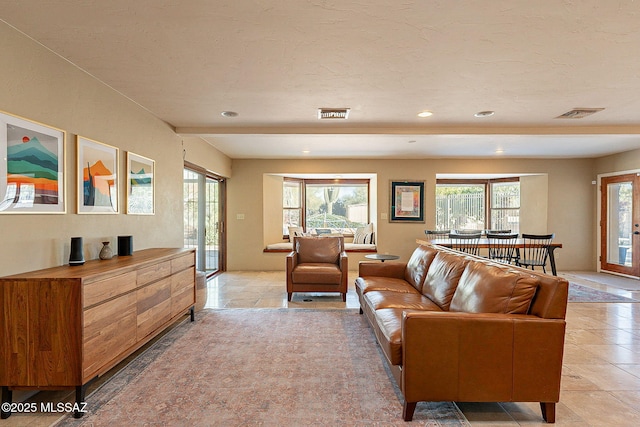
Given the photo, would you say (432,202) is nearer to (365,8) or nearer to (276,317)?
(276,317)

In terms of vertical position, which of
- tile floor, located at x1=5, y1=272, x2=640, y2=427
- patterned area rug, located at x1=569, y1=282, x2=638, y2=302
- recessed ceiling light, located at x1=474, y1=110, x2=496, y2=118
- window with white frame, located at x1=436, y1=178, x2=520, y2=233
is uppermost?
recessed ceiling light, located at x1=474, y1=110, x2=496, y2=118

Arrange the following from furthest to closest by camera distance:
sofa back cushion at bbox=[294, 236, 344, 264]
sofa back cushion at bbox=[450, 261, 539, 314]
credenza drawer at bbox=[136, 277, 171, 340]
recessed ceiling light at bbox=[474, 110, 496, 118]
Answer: sofa back cushion at bbox=[294, 236, 344, 264] < recessed ceiling light at bbox=[474, 110, 496, 118] < credenza drawer at bbox=[136, 277, 171, 340] < sofa back cushion at bbox=[450, 261, 539, 314]

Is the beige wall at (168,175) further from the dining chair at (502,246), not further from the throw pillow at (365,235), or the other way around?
the dining chair at (502,246)

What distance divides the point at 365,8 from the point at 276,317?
324 centimetres

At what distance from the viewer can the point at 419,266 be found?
3.75 m

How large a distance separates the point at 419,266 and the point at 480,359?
5.92ft

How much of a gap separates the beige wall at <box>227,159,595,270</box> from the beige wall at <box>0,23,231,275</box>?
310 cm

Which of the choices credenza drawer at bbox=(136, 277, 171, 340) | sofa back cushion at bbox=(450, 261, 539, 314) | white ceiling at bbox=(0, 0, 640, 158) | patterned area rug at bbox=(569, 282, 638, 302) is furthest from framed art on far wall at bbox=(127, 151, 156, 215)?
patterned area rug at bbox=(569, 282, 638, 302)

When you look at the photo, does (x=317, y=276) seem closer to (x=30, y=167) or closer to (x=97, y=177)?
(x=97, y=177)

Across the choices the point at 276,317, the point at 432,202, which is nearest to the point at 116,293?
the point at 276,317

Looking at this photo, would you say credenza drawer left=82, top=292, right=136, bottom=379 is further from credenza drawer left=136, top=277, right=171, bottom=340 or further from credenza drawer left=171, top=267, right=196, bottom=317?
credenza drawer left=171, top=267, right=196, bottom=317

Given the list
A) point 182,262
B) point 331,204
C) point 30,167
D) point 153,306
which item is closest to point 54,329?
point 153,306

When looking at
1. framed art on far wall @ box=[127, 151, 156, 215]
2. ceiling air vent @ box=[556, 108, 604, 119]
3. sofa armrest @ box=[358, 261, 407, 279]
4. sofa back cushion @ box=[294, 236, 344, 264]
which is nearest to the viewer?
framed art on far wall @ box=[127, 151, 156, 215]

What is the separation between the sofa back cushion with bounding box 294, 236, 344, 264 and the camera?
5242mm
